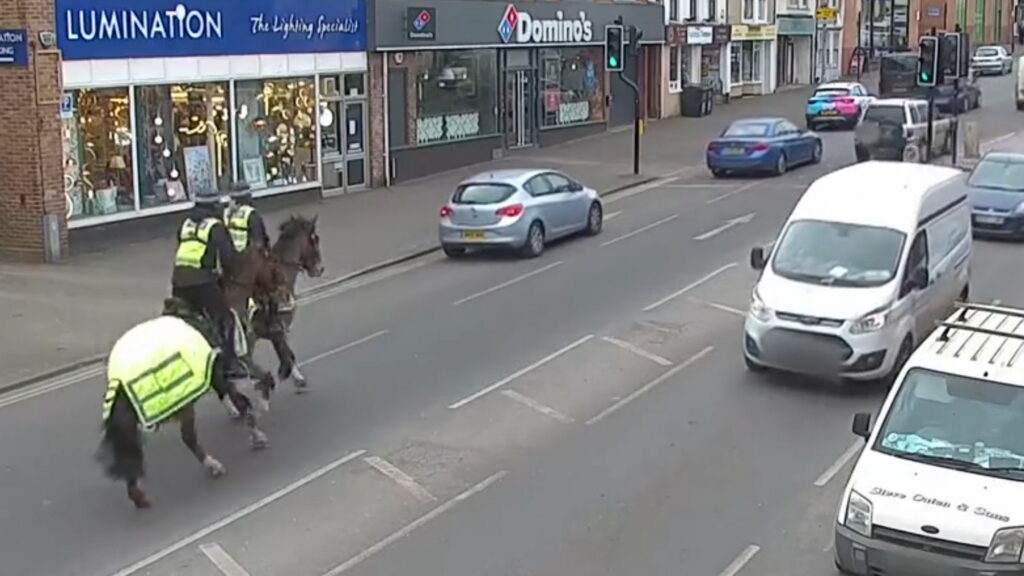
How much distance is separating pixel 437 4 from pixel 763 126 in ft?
27.5

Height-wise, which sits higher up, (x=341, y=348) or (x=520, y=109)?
(x=520, y=109)

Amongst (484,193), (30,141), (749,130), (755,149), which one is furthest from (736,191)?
(30,141)

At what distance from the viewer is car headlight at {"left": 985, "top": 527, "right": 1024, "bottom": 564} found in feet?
28.6

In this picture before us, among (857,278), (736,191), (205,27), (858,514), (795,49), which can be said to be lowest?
(736,191)

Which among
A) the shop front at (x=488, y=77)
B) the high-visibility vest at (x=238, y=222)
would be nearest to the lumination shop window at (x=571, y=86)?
the shop front at (x=488, y=77)

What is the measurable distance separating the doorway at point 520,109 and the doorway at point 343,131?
23.9 ft

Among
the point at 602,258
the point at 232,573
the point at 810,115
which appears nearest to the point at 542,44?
the point at 810,115

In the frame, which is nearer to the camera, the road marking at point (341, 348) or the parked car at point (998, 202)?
the road marking at point (341, 348)

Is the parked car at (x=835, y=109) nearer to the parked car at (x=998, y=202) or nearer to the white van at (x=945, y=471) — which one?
the parked car at (x=998, y=202)

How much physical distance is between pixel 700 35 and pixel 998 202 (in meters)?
27.9

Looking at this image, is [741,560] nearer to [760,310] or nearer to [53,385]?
[760,310]

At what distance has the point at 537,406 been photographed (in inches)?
551

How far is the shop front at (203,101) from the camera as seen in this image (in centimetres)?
2445

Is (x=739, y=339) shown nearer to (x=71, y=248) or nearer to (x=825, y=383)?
(x=825, y=383)
